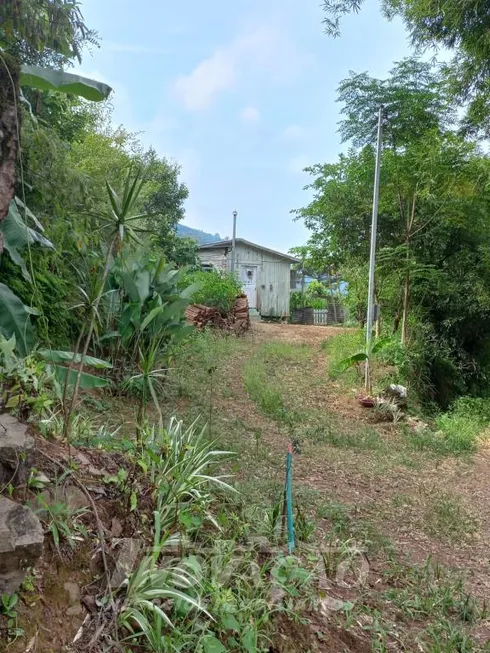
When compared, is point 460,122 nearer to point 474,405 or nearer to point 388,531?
point 474,405

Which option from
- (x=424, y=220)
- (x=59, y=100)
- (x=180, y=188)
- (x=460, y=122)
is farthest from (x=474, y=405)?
(x=180, y=188)

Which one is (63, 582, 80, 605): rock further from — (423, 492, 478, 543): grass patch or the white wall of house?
the white wall of house

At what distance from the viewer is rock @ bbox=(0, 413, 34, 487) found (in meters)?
1.82

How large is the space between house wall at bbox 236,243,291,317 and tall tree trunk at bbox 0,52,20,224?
16114 millimetres

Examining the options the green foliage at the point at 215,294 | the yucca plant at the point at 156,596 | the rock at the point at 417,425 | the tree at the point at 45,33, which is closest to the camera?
the yucca plant at the point at 156,596

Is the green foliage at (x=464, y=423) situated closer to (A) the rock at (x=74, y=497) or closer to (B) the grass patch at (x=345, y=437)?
(B) the grass patch at (x=345, y=437)

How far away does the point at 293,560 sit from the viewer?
2227 millimetres

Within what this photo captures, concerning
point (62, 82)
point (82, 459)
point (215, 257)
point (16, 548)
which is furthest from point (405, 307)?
point (215, 257)

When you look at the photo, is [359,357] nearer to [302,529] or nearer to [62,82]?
[302,529]

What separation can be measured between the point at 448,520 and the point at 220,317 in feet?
27.4

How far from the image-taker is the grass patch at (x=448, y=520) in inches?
131

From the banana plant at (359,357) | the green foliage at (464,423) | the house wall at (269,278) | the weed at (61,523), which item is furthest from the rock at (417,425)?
the house wall at (269,278)

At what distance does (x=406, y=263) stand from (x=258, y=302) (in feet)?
32.7

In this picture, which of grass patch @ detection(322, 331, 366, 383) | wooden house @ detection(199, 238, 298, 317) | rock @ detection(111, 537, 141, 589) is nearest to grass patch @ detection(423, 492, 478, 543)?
rock @ detection(111, 537, 141, 589)
